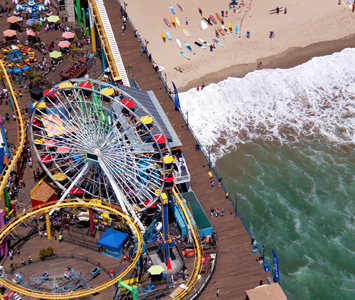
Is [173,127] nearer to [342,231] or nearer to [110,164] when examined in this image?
[110,164]

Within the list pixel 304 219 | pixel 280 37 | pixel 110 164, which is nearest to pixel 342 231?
pixel 304 219

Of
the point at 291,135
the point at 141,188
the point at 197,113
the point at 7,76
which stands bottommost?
the point at 141,188

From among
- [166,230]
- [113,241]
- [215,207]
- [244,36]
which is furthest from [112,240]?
[244,36]

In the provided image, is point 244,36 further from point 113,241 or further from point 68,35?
point 113,241

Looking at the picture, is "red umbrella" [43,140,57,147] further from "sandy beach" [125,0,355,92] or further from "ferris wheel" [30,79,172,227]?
"sandy beach" [125,0,355,92]

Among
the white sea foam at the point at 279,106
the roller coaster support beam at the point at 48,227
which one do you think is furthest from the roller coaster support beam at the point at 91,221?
the white sea foam at the point at 279,106

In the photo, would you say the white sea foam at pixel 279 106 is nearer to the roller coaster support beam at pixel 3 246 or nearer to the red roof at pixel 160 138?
the red roof at pixel 160 138
